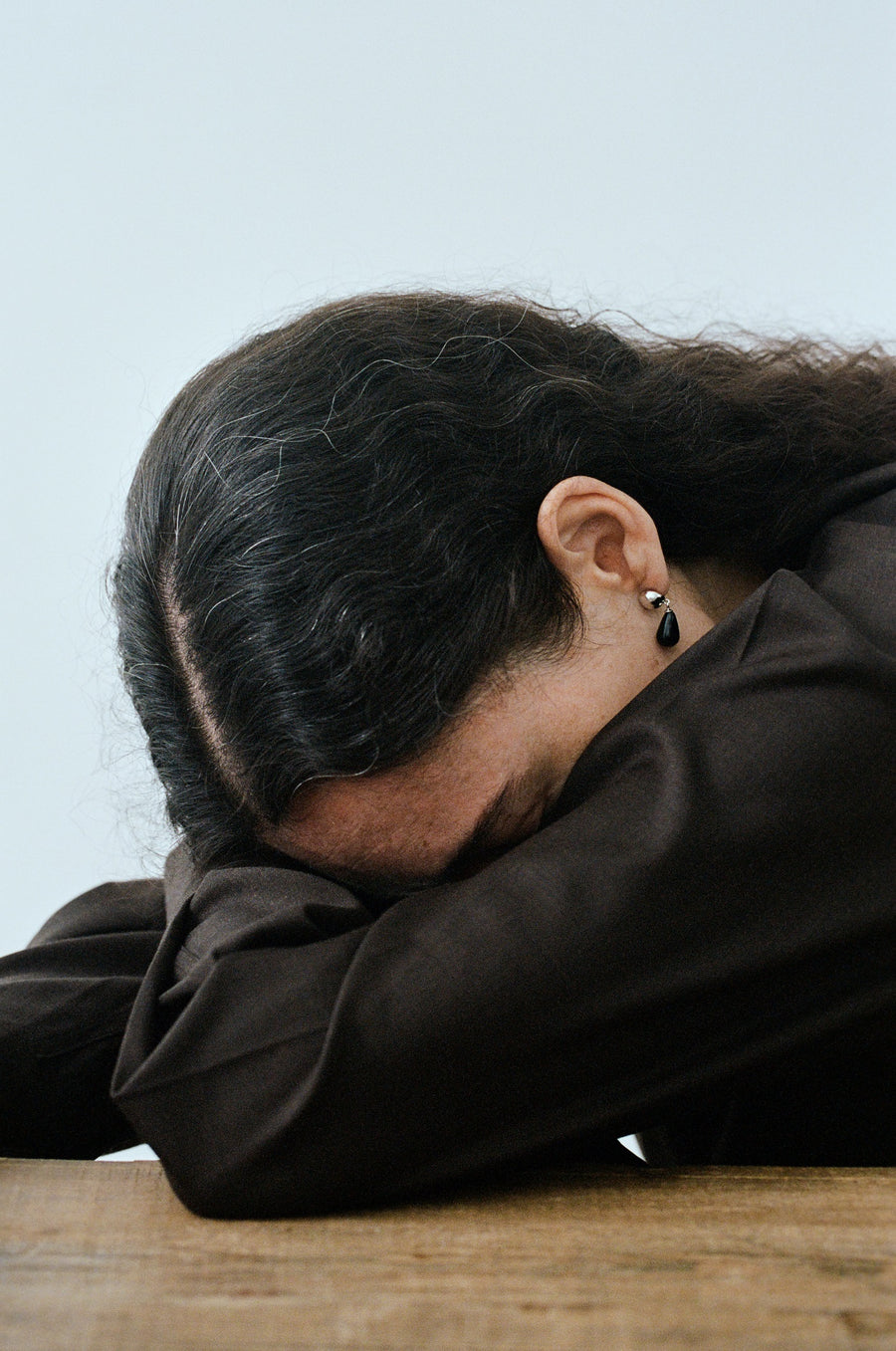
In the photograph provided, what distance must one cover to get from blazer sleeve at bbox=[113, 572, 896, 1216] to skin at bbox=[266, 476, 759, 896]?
0.10 m

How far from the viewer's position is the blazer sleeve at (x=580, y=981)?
52cm

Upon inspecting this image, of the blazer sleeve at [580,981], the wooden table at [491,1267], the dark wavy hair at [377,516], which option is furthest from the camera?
the dark wavy hair at [377,516]

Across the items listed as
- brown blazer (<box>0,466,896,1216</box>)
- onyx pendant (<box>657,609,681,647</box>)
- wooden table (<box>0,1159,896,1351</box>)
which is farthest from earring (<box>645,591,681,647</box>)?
wooden table (<box>0,1159,896,1351</box>)

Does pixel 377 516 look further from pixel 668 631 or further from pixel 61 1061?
pixel 61 1061

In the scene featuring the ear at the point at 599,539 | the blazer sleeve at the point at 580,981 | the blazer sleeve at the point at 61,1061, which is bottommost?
the blazer sleeve at the point at 61,1061

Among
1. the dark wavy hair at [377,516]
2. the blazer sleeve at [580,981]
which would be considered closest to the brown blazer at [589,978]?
the blazer sleeve at [580,981]

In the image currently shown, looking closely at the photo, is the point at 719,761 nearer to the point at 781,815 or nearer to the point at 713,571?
the point at 781,815

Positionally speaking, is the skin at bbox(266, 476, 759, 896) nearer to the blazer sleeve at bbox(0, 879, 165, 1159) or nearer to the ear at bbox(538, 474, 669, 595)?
the ear at bbox(538, 474, 669, 595)

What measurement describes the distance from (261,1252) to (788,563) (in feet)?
1.91

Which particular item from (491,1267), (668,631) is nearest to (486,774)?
(668,631)

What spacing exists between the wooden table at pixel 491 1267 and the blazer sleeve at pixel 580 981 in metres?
0.03

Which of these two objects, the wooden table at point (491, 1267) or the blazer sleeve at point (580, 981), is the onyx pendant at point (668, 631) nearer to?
the blazer sleeve at point (580, 981)

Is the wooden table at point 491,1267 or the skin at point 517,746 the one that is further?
the skin at point 517,746

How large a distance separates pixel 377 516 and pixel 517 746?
0.15m
